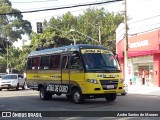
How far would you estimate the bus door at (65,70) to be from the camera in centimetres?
1895

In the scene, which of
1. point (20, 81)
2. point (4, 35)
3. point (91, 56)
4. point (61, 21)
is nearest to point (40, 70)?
point (91, 56)

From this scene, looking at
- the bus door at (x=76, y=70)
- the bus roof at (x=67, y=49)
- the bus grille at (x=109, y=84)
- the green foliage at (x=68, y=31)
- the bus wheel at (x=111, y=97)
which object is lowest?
the bus wheel at (x=111, y=97)

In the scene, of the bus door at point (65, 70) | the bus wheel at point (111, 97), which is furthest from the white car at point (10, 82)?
the bus wheel at point (111, 97)

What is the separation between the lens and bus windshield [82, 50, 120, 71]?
58.2ft

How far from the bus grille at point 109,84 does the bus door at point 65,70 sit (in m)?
2.14

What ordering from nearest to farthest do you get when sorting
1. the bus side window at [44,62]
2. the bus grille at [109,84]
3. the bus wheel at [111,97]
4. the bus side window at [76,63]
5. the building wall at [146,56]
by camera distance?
the bus grille at [109,84]
the bus side window at [76,63]
the bus wheel at [111,97]
the bus side window at [44,62]
the building wall at [146,56]

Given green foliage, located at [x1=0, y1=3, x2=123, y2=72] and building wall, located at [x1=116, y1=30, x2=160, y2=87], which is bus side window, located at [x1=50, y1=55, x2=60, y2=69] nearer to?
building wall, located at [x1=116, y1=30, x2=160, y2=87]

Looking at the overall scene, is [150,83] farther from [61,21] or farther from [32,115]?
[61,21]

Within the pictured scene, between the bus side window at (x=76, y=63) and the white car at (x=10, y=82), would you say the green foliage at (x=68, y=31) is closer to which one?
the white car at (x=10, y=82)

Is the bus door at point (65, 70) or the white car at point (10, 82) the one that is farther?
the white car at point (10, 82)

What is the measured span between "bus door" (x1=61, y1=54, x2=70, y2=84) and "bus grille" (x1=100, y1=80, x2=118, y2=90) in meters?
2.14

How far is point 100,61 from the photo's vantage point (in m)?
18.1

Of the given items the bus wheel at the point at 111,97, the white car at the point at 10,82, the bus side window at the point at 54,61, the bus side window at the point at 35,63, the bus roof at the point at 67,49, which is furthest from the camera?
the white car at the point at 10,82

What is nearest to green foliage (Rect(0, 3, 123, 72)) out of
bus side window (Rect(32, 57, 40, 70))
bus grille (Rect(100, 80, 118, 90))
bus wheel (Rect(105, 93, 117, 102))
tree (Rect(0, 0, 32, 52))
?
tree (Rect(0, 0, 32, 52))
